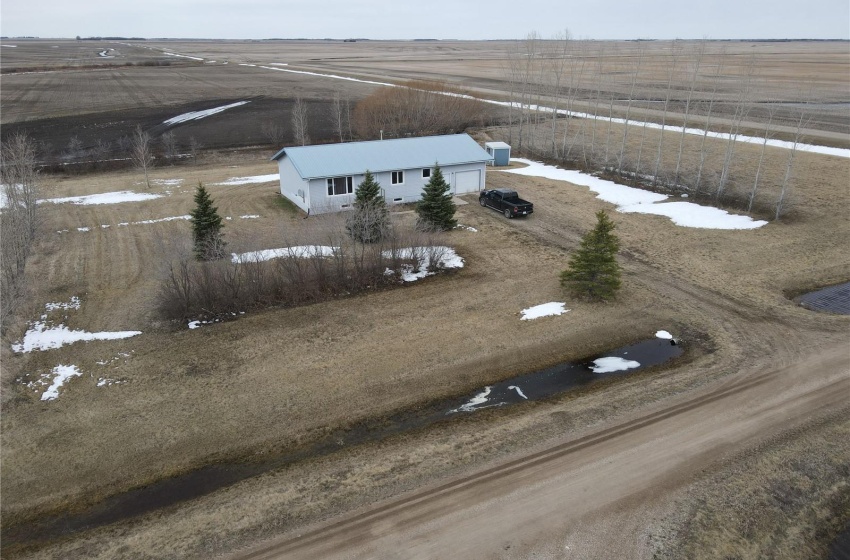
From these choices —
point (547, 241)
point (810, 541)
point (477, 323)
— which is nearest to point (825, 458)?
point (810, 541)

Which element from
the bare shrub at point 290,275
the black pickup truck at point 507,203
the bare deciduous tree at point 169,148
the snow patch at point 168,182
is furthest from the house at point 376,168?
the bare deciduous tree at point 169,148

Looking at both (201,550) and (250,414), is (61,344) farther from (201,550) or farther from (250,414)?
(201,550)

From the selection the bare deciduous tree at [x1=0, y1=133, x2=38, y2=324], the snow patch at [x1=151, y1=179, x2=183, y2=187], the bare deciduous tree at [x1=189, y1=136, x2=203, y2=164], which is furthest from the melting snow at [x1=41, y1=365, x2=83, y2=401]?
the bare deciduous tree at [x1=189, y1=136, x2=203, y2=164]

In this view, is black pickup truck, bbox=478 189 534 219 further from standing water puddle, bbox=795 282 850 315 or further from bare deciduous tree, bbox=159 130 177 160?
bare deciduous tree, bbox=159 130 177 160

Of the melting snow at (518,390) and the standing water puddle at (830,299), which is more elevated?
the standing water puddle at (830,299)

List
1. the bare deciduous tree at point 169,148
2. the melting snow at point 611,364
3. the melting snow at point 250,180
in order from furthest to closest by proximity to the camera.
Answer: the bare deciduous tree at point 169,148, the melting snow at point 250,180, the melting snow at point 611,364

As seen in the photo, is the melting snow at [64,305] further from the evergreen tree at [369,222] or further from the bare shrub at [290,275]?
the evergreen tree at [369,222]
